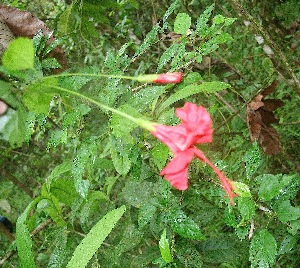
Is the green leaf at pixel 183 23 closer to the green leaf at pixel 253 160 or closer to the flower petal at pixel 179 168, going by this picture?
the green leaf at pixel 253 160

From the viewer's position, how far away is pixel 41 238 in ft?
7.48

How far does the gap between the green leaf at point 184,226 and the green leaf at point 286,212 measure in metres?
0.17

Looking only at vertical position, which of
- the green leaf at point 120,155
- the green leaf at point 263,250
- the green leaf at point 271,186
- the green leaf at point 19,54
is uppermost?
the green leaf at point 19,54

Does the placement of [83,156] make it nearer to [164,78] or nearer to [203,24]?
[164,78]

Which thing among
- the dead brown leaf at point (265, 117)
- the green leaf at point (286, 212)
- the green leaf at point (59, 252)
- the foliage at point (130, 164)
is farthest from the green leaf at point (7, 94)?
the dead brown leaf at point (265, 117)

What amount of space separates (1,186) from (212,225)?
138 centimetres

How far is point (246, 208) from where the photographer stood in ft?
2.83

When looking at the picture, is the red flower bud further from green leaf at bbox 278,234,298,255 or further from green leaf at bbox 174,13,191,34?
green leaf at bbox 278,234,298,255

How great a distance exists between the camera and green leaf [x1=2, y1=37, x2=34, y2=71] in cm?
60

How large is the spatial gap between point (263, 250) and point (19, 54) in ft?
1.94

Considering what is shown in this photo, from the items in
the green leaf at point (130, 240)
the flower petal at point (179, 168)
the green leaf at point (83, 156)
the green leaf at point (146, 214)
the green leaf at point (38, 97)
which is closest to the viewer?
the flower petal at point (179, 168)

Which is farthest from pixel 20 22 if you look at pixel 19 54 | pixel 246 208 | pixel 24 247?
pixel 246 208

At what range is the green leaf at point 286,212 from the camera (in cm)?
89

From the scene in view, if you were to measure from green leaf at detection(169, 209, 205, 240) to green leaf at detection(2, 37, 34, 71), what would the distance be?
46cm
